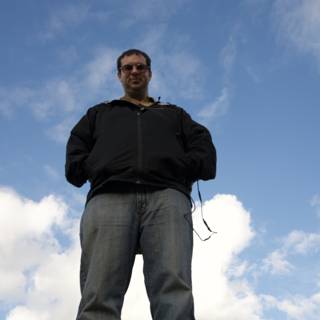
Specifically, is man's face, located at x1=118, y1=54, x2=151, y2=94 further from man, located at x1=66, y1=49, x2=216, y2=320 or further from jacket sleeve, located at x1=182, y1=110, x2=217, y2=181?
jacket sleeve, located at x1=182, y1=110, x2=217, y2=181

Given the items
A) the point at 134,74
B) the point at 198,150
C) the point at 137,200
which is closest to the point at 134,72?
the point at 134,74

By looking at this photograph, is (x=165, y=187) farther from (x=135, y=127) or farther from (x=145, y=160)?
(x=135, y=127)

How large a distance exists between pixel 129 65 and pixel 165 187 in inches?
53.9

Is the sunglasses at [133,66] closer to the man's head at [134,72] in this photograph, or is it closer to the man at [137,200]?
the man's head at [134,72]

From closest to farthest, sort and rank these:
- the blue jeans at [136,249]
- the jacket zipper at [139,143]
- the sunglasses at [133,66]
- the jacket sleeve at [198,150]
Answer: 1. the blue jeans at [136,249]
2. the jacket zipper at [139,143]
3. the jacket sleeve at [198,150]
4. the sunglasses at [133,66]

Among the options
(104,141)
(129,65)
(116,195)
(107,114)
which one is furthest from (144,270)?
(129,65)

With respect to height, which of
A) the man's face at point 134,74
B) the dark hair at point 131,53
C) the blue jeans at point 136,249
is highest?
the dark hair at point 131,53

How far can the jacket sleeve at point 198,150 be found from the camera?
467cm

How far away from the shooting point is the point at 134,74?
17.1 ft

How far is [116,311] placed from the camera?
4.12 meters

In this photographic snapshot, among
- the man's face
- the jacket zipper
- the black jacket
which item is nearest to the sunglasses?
the man's face

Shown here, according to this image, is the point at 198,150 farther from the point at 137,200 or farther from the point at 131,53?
the point at 131,53

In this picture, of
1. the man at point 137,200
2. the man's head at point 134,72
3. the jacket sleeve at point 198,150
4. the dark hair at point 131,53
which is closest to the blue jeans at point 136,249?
the man at point 137,200

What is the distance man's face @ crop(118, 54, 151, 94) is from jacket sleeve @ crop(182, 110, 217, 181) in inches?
20.7
